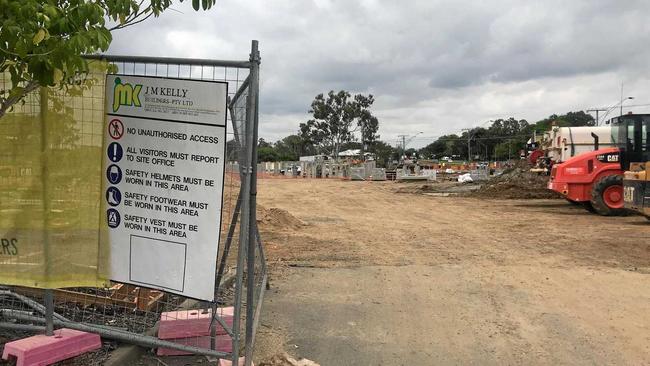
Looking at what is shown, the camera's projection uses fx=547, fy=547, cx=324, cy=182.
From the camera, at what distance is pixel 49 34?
2967 millimetres

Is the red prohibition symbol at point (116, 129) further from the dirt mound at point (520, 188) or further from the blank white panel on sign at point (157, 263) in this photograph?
the dirt mound at point (520, 188)

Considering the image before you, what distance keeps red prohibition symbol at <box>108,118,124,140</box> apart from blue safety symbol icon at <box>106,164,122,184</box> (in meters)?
0.22

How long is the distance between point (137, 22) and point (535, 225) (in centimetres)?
1447

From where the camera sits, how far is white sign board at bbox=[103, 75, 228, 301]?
3.89m

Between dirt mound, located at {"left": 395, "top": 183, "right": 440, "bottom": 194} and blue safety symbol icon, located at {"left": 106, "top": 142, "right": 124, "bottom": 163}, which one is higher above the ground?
blue safety symbol icon, located at {"left": 106, "top": 142, "right": 124, "bottom": 163}

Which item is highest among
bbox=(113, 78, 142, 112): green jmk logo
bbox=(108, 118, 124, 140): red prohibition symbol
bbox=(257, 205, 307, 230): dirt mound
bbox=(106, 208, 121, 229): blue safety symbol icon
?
bbox=(113, 78, 142, 112): green jmk logo

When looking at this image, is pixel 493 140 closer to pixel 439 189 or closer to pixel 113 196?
pixel 439 189

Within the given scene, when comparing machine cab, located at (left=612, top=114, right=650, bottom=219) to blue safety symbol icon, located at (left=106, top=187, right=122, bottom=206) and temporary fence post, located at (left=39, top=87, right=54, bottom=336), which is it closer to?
blue safety symbol icon, located at (left=106, top=187, right=122, bottom=206)

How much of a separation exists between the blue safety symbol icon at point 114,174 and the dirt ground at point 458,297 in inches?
78.0

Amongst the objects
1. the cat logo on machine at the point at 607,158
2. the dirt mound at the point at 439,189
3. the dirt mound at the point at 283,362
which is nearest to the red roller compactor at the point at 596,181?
the cat logo on machine at the point at 607,158

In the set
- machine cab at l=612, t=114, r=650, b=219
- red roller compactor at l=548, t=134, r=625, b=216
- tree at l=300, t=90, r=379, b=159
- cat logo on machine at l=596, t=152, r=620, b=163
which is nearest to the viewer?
machine cab at l=612, t=114, r=650, b=219

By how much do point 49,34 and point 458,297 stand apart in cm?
576

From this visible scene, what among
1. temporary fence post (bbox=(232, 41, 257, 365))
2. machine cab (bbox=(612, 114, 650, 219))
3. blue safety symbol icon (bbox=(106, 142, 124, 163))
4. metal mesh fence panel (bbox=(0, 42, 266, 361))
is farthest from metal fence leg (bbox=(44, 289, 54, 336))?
machine cab (bbox=(612, 114, 650, 219))

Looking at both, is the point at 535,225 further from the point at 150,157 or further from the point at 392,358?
the point at 150,157
